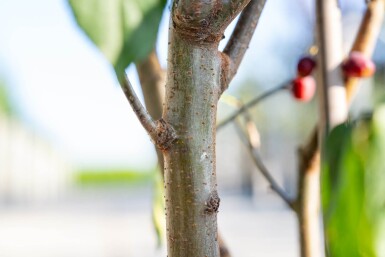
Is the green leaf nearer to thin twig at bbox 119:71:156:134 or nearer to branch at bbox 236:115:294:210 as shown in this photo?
thin twig at bbox 119:71:156:134

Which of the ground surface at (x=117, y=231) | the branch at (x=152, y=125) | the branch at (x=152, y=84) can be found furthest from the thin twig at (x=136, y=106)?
the ground surface at (x=117, y=231)

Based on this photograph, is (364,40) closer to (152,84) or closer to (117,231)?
(152,84)


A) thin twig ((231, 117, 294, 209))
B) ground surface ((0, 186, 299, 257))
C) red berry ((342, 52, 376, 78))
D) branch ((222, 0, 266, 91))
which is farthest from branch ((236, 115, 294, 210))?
ground surface ((0, 186, 299, 257))

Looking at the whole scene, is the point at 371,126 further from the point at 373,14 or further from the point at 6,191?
the point at 6,191

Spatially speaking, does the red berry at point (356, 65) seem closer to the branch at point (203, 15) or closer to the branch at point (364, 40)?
the branch at point (364, 40)

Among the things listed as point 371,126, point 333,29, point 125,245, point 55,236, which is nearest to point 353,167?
point 371,126
